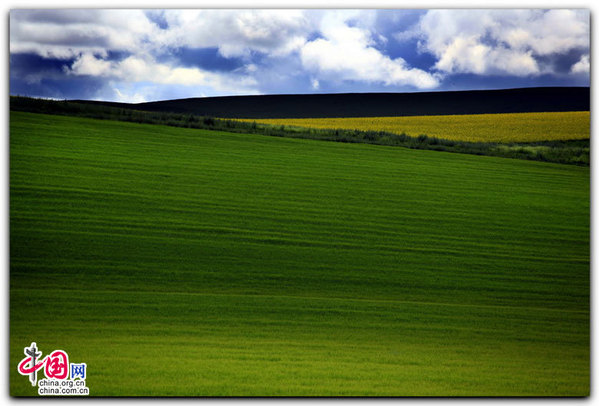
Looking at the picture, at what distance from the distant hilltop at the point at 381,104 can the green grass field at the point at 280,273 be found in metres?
0.50

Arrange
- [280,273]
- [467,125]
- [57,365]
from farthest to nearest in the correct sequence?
[467,125], [280,273], [57,365]

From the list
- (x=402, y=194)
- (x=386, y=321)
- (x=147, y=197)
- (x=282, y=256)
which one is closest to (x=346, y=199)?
(x=402, y=194)

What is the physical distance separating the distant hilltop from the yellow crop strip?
0.19 metres

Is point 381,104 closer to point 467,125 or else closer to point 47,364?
point 467,125

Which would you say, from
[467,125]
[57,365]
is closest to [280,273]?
[57,365]

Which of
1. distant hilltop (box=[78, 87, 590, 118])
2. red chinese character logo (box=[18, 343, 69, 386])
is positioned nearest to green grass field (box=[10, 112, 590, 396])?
Answer: red chinese character logo (box=[18, 343, 69, 386])

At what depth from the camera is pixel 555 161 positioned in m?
5.62

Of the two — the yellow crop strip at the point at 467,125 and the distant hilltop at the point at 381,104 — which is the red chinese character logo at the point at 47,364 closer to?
the distant hilltop at the point at 381,104

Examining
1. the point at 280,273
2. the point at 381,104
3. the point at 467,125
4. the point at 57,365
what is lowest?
the point at 57,365

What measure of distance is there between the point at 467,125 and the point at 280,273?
8.69ft

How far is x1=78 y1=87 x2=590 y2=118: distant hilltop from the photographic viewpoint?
5301mm

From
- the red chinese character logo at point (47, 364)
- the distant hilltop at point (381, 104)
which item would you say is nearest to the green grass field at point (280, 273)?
the red chinese character logo at point (47, 364)

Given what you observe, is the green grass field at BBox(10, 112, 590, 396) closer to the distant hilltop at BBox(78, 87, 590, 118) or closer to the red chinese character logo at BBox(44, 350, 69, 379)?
the red chinese character logo at BBox(44, 350, 69, 379)

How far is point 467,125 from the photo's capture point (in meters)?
6.12
